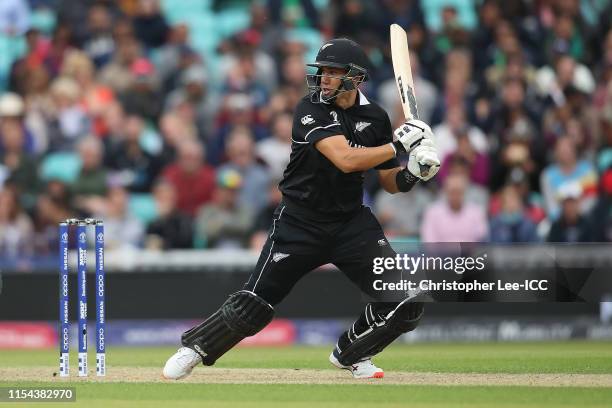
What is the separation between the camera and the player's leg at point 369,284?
789 cm

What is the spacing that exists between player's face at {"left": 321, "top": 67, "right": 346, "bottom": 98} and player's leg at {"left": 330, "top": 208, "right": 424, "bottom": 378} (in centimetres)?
72

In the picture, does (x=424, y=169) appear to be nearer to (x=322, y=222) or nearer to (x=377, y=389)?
(x=322, y=222)

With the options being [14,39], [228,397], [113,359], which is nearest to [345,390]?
[228,397]

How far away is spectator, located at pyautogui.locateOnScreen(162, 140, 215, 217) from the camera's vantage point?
12.9 meters

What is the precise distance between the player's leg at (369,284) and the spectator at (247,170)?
15.5ft

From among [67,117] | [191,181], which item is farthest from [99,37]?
[191,181]

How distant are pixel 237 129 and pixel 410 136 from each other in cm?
585

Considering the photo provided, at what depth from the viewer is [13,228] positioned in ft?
41.0

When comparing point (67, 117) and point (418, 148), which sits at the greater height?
point (67, 117)

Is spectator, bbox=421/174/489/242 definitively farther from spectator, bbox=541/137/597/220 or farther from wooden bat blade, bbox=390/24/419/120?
wooden bat blade, bbox=390/24/419/120

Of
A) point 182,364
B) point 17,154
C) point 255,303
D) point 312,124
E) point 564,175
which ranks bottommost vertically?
point 182,364

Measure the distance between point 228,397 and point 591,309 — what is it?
17.9ft

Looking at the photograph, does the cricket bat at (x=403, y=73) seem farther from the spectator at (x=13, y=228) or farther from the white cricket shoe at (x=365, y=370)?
the spectator at (x=13, y=228)

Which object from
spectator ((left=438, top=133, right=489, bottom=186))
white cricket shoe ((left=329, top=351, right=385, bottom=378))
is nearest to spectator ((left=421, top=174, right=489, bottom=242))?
spectator ((left=438, top=133, right=489, bottom=186))
